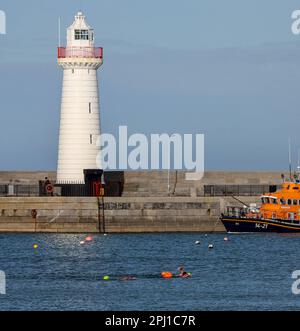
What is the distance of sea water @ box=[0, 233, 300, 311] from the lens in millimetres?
45125

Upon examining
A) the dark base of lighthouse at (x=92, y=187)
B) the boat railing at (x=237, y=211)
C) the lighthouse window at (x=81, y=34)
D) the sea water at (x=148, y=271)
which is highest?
the lighthouse window at (x=81, y=34)

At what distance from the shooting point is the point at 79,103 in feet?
241

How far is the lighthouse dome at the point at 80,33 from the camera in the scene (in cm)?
7375

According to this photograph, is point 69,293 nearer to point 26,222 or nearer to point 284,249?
point 284,249

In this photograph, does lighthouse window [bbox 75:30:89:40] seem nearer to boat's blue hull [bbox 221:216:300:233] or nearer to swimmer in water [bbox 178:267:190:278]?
boat's blue hull [bbox 221:216:300:233]

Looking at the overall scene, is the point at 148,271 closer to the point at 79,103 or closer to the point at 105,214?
the point at 105,214

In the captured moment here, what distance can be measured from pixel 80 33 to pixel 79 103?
351 centimetres

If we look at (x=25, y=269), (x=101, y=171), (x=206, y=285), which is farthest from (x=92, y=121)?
(x=206, y=285)

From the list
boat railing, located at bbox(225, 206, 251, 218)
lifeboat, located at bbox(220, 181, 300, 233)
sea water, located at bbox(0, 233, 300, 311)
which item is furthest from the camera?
boat railing, located at bbox(225, 206, 251, 218)

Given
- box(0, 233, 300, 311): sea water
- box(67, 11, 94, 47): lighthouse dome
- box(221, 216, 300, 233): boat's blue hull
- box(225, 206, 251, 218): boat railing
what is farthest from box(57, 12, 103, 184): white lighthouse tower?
box(221, 216, 300, 233): boat's blue hull

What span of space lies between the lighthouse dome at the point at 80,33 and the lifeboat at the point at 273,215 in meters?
10.9

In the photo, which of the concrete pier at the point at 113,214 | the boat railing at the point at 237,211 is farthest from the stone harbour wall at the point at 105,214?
the boat railing at the point at 237,211

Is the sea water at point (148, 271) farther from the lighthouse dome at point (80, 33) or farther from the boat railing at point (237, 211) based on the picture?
the lighthouse dome at point (80, 33)

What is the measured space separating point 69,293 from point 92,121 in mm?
26815
